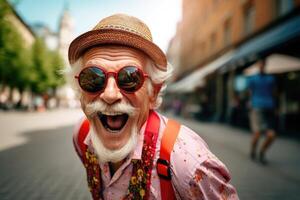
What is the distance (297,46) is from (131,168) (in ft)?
38.5

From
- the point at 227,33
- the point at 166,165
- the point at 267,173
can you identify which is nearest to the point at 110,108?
the point at 166,165

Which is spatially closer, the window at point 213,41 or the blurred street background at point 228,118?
the blurred street background at point 228,118

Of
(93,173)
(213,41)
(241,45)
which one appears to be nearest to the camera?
(93,173)

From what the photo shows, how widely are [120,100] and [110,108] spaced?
7 cm

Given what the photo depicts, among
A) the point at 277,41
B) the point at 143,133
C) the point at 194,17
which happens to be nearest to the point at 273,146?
the point at 277,41

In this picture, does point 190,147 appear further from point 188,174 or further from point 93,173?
point 93,173

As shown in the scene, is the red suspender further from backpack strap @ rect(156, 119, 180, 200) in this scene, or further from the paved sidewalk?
the paved sidewalk

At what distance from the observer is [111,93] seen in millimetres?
1615

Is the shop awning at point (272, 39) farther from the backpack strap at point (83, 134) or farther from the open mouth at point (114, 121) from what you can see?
the open mouth at point (114, 121)

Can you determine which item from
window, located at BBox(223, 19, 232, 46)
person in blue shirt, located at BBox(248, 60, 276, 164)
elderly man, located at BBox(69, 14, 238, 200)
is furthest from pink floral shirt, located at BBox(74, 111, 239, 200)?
window, located at BBox(223, 19, 232, 46)

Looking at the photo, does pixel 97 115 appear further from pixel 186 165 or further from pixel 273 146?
pixel 273 146

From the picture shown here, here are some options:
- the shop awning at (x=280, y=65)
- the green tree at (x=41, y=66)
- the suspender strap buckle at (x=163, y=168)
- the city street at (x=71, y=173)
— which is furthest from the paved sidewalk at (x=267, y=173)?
the green tree at (x=41, y=66)

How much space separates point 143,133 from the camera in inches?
69.1

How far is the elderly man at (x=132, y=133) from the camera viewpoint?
155cm
